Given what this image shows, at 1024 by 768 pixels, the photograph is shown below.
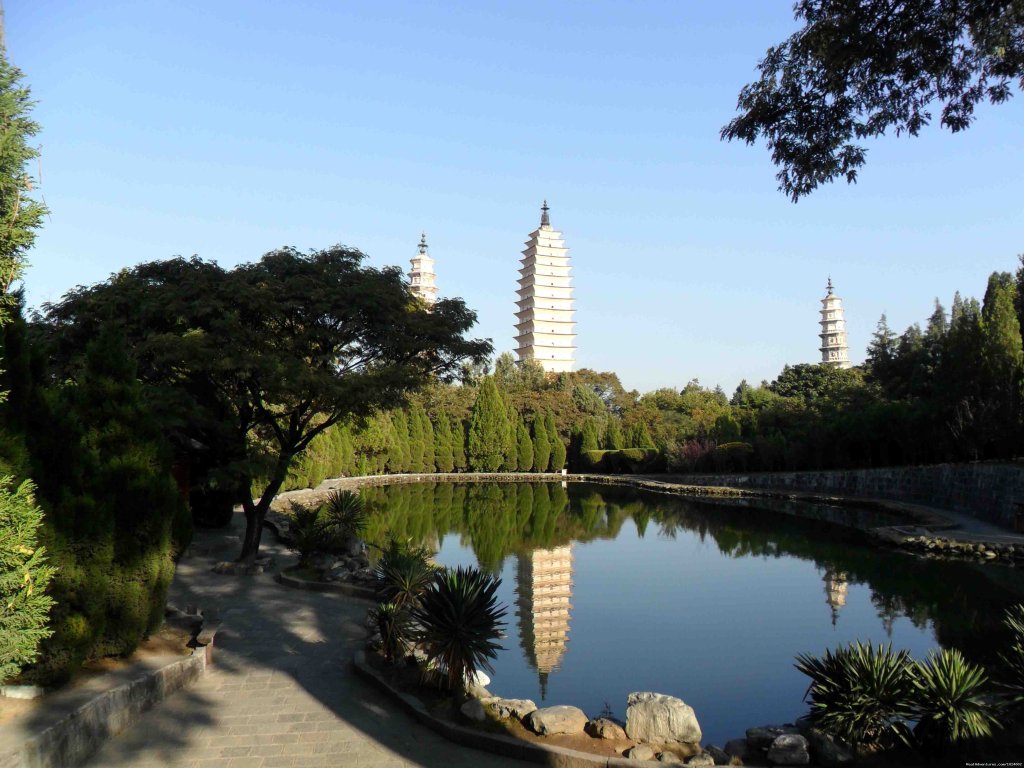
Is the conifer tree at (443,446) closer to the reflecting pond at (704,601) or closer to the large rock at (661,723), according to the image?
the reflecting pond at (704,601)

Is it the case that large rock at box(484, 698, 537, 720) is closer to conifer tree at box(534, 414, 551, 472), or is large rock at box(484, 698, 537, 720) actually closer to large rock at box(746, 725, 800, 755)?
large rock at box(746, 725, 800, 755)

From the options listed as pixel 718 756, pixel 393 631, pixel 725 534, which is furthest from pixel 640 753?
pixel 725 534

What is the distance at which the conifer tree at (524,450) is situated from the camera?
146 feet

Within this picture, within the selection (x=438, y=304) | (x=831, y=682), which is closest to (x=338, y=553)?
(x=438, y=304)

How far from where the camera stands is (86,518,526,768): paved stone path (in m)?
5.14

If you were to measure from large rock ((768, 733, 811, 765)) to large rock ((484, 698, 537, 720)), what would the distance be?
1781 millimetres

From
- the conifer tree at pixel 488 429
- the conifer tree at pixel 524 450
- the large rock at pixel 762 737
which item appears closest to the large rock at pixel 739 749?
the large rock at pixel 762 737

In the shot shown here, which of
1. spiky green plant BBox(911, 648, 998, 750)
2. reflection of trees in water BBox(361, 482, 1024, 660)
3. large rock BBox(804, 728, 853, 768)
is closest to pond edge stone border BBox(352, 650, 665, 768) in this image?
large rock BBox(804, 728, 853, 768)

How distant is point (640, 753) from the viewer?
514cm

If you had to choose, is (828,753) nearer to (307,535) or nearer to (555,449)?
(307,535)

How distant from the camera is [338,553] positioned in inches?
517

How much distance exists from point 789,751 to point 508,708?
2090 mm

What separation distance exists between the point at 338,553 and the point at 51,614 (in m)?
7.43

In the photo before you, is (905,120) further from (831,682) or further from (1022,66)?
(831,682)
